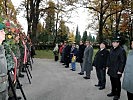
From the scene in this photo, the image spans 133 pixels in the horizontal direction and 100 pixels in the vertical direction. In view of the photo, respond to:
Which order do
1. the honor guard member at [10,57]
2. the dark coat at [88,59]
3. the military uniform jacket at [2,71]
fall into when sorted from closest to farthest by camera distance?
the military uniform jacket at [2,71]
the honor guard member at [10,57]
the dark coat at [88,59]

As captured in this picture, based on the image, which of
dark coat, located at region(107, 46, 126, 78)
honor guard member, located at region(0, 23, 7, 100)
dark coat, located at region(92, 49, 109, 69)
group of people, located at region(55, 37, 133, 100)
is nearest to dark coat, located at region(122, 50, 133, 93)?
A: group of people, located at region(55, 37, 133, 100)

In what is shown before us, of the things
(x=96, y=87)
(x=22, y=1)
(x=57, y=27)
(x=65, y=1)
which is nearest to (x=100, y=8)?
(x=65, y=1)

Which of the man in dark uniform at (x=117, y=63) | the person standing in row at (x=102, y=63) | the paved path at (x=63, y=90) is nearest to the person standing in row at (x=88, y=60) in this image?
the paved path at (x=63, y=90)

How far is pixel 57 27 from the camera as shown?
6450 centimetres

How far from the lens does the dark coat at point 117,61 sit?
10216 millimetres

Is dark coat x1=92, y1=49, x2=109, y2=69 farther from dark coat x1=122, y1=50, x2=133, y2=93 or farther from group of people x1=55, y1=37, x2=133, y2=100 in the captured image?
dark coat x1=122, y1=50, x2=133, y2=93

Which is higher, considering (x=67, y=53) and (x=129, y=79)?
(x=129, y=79)

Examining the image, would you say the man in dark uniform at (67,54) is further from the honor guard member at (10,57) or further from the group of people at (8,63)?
the honor guard member at (10,57)

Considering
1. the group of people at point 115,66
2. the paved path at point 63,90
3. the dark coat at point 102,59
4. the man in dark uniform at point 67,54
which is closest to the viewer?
the group of people at point 115,66

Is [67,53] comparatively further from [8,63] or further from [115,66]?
[8,63]

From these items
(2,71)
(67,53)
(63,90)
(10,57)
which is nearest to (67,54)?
(67,53)

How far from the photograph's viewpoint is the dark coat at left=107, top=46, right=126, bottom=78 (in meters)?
10.2

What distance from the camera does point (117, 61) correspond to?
1038cm

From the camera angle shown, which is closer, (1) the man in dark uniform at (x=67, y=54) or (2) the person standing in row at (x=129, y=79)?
(2) the person standing in row at (x=129, y=79)
